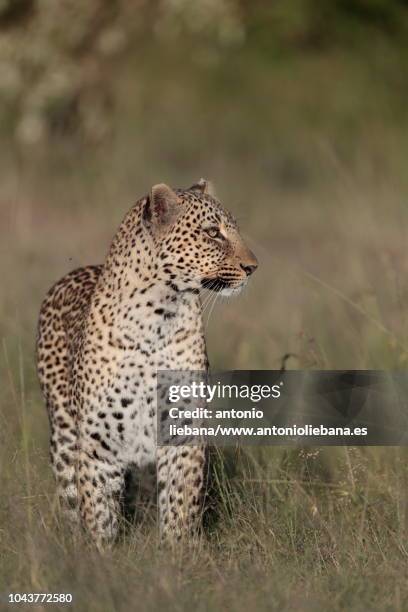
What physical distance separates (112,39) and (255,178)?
2860 millimetres

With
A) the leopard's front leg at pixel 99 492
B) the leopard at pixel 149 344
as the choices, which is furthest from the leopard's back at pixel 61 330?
the leopard's front leg at pixel 99 492

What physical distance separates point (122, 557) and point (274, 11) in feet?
33.7

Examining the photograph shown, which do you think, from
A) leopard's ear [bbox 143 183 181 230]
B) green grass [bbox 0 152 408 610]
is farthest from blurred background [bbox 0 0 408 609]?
leopard's ear [bbox 143 183 181 230]

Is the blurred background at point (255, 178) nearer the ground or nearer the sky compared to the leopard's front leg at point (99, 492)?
nearer the sky

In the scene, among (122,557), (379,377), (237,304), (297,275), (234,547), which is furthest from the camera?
(297,275)

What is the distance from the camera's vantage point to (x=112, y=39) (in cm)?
1419

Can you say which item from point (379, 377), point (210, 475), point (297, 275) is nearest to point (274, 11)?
point (297, 275)

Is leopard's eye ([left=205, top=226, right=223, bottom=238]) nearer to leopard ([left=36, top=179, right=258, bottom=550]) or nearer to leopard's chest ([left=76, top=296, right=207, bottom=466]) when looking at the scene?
leopard ([left=36, top=179, right=258, bottom=550])

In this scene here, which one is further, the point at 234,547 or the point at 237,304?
the point at 237,304

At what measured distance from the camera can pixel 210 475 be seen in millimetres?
6355

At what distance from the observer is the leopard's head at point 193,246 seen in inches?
227

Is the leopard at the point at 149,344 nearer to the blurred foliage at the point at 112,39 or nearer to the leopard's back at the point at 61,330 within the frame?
the leopard's back at the point at 61,330

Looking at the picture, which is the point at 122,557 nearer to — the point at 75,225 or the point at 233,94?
the point at 75,225

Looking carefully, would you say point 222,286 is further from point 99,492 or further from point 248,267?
point 99,492
